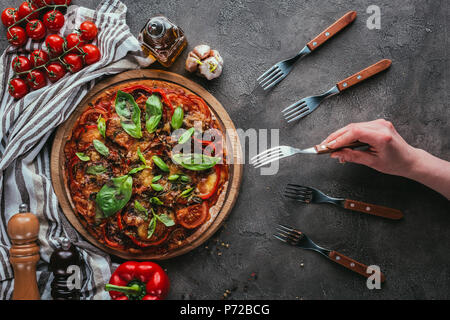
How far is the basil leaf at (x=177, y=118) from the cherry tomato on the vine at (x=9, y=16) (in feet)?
4.72

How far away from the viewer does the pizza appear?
97.9 inches

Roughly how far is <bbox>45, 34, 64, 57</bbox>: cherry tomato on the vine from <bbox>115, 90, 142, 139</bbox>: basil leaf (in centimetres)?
62

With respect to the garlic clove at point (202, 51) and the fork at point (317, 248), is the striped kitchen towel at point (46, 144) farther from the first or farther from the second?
the fork at point (317, 248)

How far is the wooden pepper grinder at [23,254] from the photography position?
2.43 m

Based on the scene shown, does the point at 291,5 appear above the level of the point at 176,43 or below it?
above

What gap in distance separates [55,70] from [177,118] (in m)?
1.00

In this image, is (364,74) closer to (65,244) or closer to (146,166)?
(146,166)

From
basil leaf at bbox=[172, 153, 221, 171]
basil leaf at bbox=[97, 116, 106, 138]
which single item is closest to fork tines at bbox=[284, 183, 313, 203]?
basil leaf at bbox=[172, 153, 221, 171]

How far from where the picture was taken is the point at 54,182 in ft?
8.68

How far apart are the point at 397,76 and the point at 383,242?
1248 millimetres

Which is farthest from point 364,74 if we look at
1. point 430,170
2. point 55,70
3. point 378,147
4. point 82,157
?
point 55,70

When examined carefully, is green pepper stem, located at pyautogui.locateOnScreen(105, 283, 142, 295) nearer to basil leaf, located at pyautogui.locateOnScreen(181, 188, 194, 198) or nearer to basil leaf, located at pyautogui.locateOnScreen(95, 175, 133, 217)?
basil leaf, located at pyautogui.locateOnScreen(95, 175, 133, 217)
